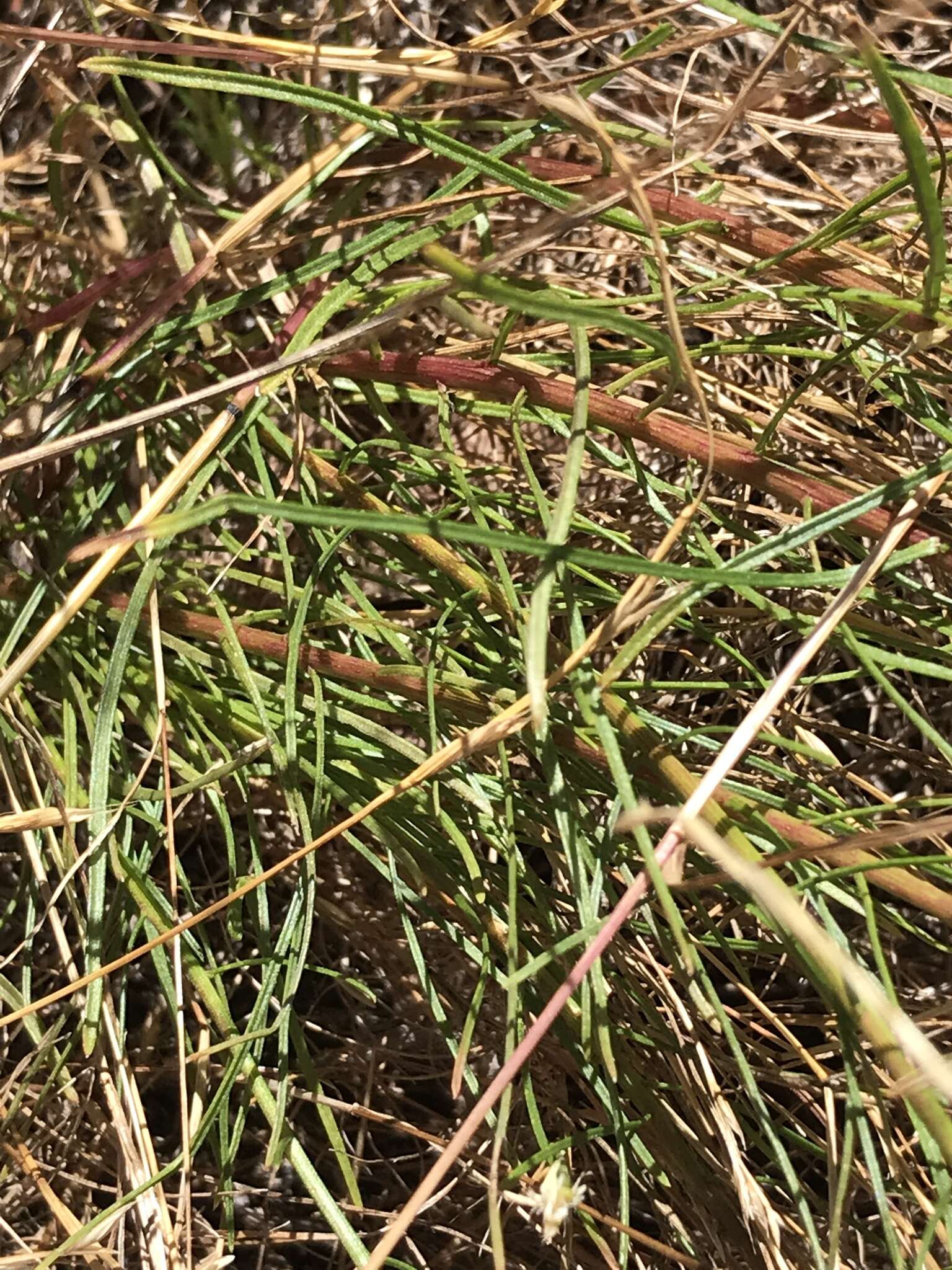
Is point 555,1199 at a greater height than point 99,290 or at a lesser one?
lesser

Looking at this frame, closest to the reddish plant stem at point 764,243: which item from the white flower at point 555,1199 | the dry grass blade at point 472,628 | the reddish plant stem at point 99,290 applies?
the dry grass blade at point 472,628

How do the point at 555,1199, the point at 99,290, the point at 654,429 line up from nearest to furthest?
the point at 555,1199 < the point at 654,429 < the point at 99,290

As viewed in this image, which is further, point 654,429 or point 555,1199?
point 654,429

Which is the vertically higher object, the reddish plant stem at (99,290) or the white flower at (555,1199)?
the reddish plant stem at (99,290)

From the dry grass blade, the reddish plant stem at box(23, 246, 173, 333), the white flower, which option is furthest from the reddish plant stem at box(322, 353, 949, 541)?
the white flower

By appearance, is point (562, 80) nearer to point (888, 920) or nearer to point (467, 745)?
point (467, 745)

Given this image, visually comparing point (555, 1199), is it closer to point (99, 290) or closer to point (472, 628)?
point (472, 628)

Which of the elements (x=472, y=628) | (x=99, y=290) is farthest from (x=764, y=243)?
(x=99, y=290)

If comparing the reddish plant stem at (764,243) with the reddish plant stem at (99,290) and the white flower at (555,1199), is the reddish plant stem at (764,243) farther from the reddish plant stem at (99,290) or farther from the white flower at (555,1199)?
the white flower at (555,1199)
